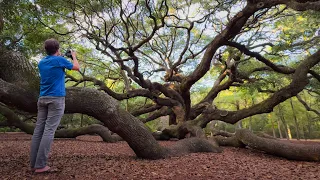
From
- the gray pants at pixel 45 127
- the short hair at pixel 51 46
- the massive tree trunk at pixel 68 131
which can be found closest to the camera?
the gray pants at pixel 45 127

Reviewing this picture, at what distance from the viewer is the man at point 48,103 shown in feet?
8.73

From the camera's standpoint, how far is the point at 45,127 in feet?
8.81

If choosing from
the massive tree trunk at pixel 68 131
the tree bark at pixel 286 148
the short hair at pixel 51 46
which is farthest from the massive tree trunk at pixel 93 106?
the massive tree trunk at pixel 68 131

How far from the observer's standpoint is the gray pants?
2641 mm

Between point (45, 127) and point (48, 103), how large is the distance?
298mm

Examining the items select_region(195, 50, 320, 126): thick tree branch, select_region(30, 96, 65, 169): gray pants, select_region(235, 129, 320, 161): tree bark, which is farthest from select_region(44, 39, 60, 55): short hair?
select_region(195, 50, 320, 126): thick tree branch

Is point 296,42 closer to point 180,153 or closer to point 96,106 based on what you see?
point 180,153

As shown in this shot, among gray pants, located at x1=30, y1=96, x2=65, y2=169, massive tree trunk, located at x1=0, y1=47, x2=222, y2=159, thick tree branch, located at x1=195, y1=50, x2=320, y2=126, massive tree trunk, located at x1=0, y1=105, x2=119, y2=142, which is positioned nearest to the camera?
gray pants, located at x1=30, y1=96, x2=65, y2=169

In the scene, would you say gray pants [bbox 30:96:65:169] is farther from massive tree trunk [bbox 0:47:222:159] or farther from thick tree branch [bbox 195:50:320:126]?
thick tree branch [bbox 195:50:320:126]

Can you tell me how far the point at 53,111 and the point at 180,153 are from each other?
8.73ft

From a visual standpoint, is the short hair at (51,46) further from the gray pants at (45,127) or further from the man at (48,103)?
the gray pants at (45,127)

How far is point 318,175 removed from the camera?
3.03 metres

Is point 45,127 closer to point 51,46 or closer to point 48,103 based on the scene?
point 48,103

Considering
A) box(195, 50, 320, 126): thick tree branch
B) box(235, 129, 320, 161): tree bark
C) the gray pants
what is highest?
box(195, 50, 320, 126): thick tree branch
